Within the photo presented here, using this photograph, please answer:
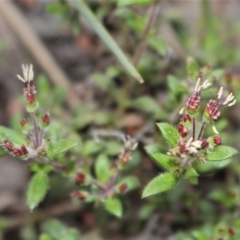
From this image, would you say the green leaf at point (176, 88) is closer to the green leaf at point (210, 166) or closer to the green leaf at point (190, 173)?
the green leaf at point (210, 166)

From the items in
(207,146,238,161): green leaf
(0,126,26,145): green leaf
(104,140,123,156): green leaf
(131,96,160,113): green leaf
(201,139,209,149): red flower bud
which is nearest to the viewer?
(201,139,209,149): red flower bud

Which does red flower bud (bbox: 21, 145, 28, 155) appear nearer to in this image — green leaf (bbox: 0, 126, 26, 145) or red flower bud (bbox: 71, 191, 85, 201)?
green leaf (bbox: 0, 126, 26, 145)

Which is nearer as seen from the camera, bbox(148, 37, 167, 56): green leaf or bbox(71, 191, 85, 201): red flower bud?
bbox(71, 191, 85, 201): red flower bud

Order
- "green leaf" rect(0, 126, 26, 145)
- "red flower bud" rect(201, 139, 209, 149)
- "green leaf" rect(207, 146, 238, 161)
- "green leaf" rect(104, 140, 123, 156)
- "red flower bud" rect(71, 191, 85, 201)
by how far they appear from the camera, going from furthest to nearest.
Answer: "green leaf" rect(104, 140, 123, 156) < "red flower bud" rect(71, 191, 85, 201) < "green leaf" rect(0, 126, 26, 145) < "green leaf" rect(207, 146, 238, 161) < "red flower bud" rect(201, 139, 209, 149)

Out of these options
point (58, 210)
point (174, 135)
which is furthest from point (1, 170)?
point (174, 135)

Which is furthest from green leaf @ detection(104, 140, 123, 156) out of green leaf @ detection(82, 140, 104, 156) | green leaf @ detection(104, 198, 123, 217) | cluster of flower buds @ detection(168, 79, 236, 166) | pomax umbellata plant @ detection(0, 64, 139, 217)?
cluster of flower buds @ detection(168, 79, 236, 166)

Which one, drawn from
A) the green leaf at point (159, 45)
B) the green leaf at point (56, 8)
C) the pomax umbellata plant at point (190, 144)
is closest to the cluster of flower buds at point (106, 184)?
the pomax umbellata plant at point (190, 144)

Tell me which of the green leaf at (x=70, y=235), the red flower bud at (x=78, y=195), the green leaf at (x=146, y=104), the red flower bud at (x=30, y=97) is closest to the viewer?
the red flower bud at (x=30, y=97)
